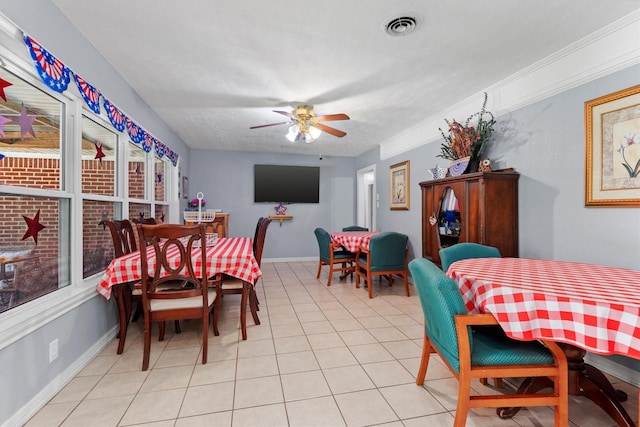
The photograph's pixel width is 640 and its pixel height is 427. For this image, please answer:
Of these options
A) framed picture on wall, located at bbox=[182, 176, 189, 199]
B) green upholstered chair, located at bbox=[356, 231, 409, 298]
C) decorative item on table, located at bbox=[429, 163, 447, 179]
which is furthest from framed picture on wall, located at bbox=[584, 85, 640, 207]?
framed picture on wall, located at bbox=[182, 176, 189, 199]

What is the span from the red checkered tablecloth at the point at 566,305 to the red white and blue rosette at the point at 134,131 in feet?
10.4

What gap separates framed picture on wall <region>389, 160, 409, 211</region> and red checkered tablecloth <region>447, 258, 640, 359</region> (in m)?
2.89

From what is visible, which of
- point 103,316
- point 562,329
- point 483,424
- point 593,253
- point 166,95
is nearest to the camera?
point 562,329

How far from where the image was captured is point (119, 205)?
276cm

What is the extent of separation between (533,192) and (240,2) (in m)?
2.73

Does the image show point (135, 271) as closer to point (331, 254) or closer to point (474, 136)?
point (331, 254)

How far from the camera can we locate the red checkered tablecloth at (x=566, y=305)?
43.2 inches

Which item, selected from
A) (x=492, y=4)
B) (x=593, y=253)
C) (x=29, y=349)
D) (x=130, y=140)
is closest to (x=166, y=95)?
(x=130, y=140)

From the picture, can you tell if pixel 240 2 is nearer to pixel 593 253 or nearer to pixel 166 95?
pixel 166 95

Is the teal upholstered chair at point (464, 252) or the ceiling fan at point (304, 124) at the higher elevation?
the ceiling fan at point (304, 124)

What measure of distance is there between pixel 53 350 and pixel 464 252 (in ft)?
9.57

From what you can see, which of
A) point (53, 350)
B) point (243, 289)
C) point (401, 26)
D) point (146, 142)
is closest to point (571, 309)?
point (401, 26)

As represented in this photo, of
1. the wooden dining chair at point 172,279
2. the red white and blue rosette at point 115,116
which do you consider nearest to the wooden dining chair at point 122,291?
the wooden dining chair at point 172,279

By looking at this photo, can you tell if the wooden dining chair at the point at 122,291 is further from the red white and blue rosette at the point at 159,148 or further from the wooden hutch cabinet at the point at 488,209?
the wooden hutch cabinet at the point at 488,209
